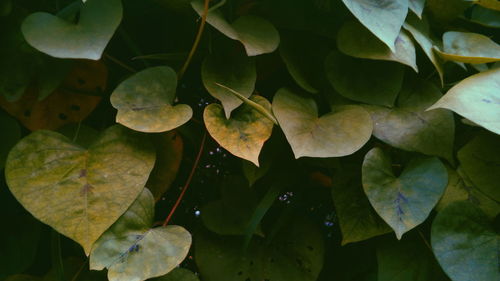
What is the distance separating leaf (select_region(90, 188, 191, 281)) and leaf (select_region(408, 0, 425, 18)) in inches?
16.9

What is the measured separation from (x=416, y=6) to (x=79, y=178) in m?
0.50

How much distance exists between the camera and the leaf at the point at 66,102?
666 mm

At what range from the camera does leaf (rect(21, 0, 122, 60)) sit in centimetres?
53

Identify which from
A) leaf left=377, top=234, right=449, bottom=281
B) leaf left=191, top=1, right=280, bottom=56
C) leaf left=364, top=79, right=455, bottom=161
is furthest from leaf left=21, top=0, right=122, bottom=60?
leaf left=377, top=234, right=449, bottom=281

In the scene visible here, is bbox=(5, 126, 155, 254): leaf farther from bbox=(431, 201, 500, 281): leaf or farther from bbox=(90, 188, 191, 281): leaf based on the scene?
bbox=(431, 201, 500, 281): leaf

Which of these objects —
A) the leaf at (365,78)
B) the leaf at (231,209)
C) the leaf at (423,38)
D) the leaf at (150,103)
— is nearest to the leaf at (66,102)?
the leaf at (150,103)

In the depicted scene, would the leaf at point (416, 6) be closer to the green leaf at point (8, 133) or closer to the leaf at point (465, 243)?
the leaf at point (465, 243)

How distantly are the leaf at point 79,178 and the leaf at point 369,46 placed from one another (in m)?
0.30

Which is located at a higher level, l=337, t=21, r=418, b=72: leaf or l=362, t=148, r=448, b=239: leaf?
l=337, t=21, r=418, b=72: leaf

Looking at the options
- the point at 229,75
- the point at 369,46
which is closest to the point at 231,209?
the point at 229,75

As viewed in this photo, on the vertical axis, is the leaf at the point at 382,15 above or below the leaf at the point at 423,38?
above

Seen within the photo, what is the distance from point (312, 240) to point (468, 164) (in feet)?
0.79

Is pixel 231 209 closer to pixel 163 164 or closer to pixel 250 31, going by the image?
pixel 163 164

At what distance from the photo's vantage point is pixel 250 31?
0.63 meters
